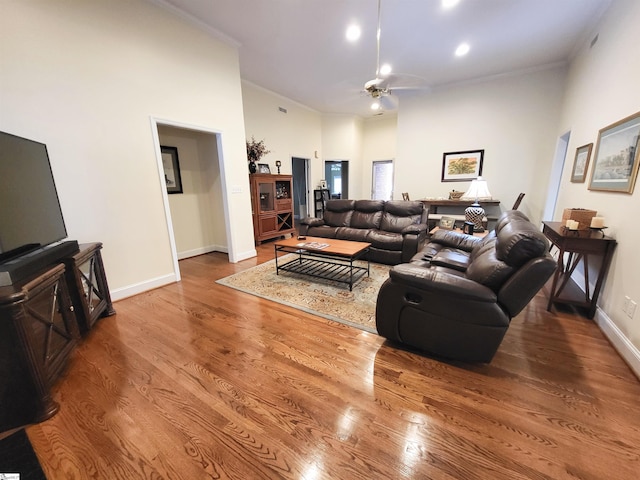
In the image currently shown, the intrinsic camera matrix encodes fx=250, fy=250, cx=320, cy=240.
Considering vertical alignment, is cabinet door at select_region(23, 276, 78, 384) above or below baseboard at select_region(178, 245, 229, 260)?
above

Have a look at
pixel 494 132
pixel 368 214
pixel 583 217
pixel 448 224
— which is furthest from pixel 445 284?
pixel 494 132

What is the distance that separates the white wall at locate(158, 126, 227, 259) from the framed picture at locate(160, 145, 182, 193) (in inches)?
2.6

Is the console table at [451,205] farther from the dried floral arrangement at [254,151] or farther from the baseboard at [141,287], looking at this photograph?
the baseboard at [141,287]

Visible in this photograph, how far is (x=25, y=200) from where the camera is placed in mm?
1763

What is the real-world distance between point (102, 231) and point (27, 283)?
4.71 ft

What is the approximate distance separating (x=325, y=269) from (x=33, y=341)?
276cm

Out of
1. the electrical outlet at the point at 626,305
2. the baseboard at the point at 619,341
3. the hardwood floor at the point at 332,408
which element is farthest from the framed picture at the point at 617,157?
the hardwood floor at the point at 332,408

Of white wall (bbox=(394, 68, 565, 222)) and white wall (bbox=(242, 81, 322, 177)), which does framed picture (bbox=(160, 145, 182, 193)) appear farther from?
white wall (bbox=(394, 68, 565, 222))

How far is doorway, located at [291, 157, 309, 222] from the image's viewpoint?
697 cm

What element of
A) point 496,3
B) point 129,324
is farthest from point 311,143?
point 129,324

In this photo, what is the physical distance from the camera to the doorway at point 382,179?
7.80 meters

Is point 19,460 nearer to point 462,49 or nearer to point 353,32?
point 353,32

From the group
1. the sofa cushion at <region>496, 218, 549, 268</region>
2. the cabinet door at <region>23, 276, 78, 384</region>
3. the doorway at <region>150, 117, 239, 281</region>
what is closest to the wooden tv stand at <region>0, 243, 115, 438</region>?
the cabinet door at <region>23, 276, 78, 384</region>

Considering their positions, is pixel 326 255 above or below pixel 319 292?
above
